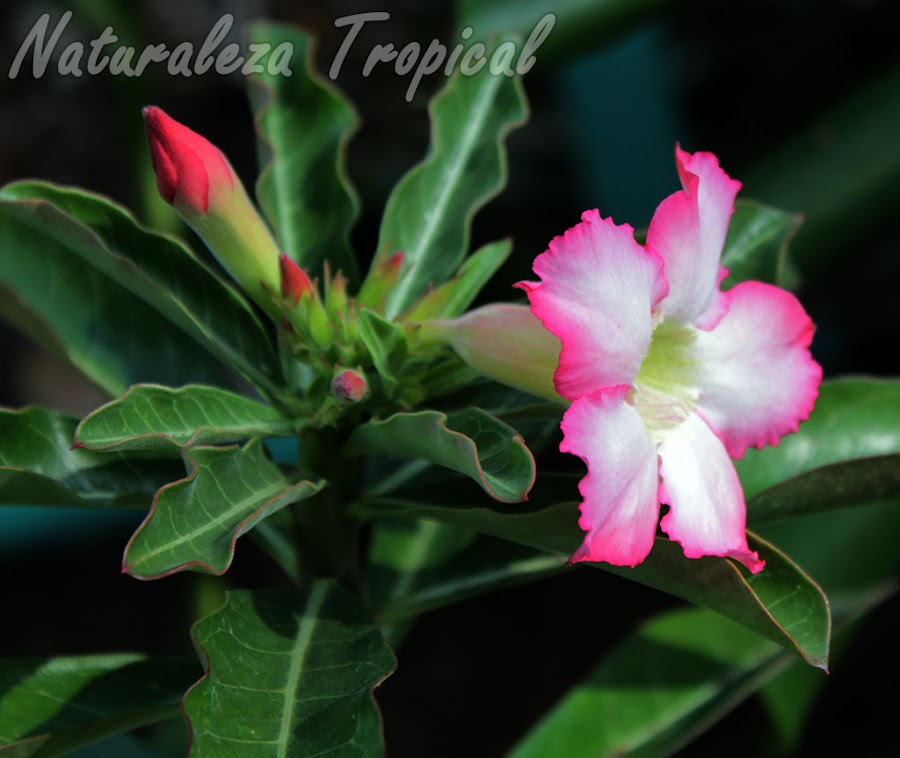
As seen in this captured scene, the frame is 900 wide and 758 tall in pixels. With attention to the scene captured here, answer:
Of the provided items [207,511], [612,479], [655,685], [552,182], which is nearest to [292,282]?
[207,511]

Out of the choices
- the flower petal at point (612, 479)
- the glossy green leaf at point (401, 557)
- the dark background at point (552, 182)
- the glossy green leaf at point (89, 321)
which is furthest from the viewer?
the dark background at point (552, 182)

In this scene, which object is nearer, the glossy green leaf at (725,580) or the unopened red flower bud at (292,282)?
the glossy green leaf at (725,580)

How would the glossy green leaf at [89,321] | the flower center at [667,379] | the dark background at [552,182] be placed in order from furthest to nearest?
the dark background at [552,182], the glossy green leaf at [89,321], the flower center at [667,379]

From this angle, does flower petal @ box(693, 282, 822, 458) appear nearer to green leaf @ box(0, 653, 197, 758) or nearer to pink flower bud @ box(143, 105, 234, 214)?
pink flower bud @ box(143, 105, 234, 214)

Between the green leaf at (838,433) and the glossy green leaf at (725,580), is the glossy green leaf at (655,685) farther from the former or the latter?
the glossy green leaf at (725,580)

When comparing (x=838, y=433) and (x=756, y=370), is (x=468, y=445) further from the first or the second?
(x=838, y=433)

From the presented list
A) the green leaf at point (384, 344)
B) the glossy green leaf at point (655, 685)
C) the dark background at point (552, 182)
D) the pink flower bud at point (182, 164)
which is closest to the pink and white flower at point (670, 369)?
the green leaf at point (384, 344)

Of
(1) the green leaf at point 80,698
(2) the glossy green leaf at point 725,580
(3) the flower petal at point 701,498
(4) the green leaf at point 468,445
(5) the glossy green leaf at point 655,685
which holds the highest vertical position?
(4) the green leaf at point 468,445

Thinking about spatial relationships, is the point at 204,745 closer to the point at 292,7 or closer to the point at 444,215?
the point at 444,215

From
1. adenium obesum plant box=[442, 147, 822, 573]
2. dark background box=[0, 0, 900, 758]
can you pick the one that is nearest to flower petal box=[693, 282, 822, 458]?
→ adenium obesum plant box=[442, 147, 822, 573]
